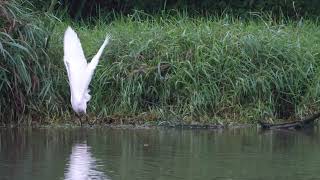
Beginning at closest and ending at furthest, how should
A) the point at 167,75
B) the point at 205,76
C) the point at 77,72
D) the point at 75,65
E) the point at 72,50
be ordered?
the point at 77,72, the point at 75,65, the point at 72,50, the point at 205,76, the point at 167,75

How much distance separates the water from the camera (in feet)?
26.4

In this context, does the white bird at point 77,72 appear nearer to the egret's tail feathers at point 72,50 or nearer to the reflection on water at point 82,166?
the egret's tail feathers at point 72,50

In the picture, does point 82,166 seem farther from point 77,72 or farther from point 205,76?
point 205,76

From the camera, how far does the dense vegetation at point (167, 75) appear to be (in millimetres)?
12492

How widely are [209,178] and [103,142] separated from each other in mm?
2861

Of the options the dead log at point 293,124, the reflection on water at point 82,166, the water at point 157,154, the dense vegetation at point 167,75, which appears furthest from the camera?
the dense vegetation at point 167,75

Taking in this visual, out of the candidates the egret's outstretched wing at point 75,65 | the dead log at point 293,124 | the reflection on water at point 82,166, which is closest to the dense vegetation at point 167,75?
the dead log at point 293,124

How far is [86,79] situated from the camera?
11594mm

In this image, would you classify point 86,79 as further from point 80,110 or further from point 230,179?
point 230,179

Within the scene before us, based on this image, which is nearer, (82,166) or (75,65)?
(82,166)

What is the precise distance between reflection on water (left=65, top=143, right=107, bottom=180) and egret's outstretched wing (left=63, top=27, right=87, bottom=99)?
172cm

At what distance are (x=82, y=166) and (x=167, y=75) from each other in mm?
4835

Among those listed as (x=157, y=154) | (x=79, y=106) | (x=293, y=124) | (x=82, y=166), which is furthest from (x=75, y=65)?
(x=82, y=166)

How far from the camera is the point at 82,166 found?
841 centimetres
